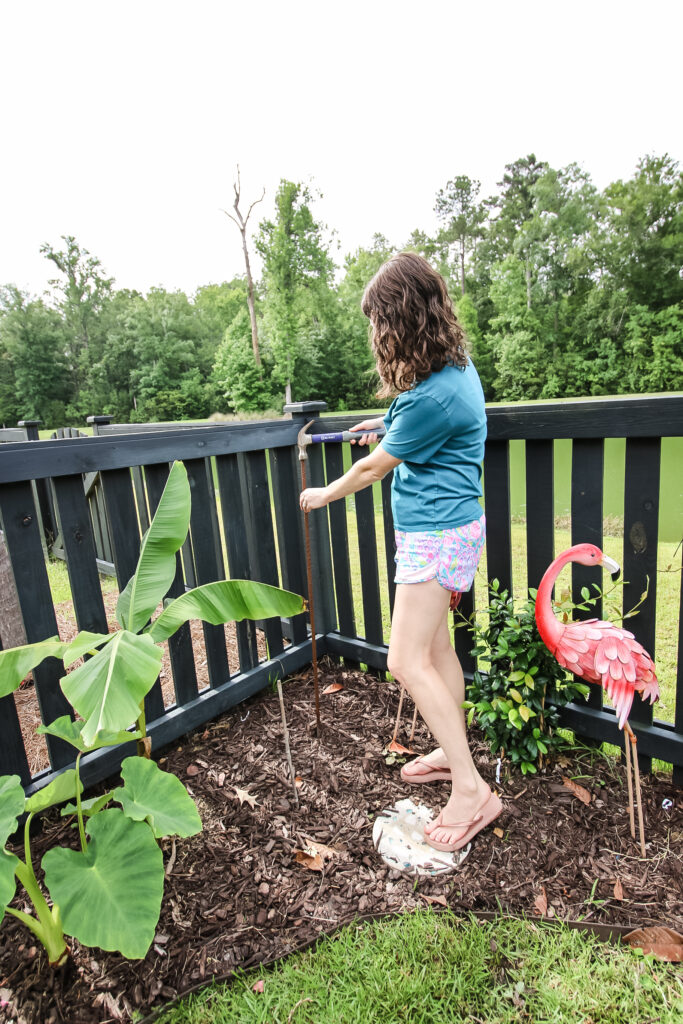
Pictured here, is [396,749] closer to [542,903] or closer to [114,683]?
[542,903]

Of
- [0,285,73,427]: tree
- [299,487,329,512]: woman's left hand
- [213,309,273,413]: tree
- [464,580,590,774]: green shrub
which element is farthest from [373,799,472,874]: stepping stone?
[0,285,73,427]: tree

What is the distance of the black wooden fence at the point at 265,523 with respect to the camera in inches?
72.6

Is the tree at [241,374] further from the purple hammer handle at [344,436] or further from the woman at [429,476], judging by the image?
the woman at [429,476]

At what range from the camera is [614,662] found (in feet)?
5.39

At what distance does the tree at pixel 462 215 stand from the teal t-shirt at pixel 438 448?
137 ft

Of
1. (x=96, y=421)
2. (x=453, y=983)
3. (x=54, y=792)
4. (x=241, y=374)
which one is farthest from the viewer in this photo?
(x=241, y=374)

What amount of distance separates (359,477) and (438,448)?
287 mm

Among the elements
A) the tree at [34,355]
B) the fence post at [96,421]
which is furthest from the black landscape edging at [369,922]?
the tree at [34,355]

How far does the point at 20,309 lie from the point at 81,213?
8.38 metres

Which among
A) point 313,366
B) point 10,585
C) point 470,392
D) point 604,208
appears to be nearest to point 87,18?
point 10,585

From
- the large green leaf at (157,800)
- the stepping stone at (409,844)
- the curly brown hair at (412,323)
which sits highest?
the curly brown hair at (412,323)

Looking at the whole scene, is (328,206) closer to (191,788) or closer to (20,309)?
(20,309)

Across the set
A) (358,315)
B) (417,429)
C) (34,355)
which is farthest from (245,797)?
(34,355)

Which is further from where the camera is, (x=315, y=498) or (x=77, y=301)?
(x=77, y=301)
